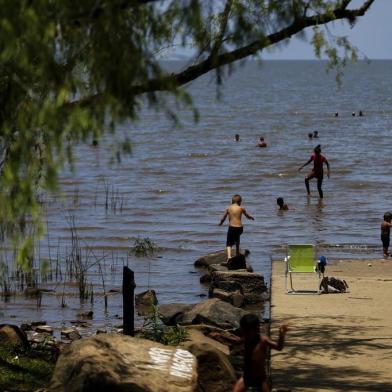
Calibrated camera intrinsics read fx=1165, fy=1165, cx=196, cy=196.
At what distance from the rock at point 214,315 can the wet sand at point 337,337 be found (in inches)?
22.7

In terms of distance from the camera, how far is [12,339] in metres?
14.8

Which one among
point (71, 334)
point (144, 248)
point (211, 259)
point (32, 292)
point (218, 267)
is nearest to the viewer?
point (71, 334)

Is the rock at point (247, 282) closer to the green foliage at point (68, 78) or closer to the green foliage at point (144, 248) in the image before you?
the green foliage at point (144, 248)

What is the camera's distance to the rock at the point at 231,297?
754 inches

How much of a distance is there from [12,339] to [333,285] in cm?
615

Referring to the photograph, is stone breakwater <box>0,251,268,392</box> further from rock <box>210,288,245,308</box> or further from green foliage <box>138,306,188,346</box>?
rock <box>210,288,245,308</box>

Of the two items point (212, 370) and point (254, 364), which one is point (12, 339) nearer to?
point (212, 370)

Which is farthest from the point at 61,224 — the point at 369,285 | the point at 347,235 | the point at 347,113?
the point at 347,113

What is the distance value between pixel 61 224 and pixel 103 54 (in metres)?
21.8

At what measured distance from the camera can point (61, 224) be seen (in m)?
30.9

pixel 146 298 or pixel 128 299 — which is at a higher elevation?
pixel 128 299

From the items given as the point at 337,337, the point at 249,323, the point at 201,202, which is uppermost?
the point at 201,202

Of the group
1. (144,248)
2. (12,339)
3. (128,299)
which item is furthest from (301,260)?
(144,248)

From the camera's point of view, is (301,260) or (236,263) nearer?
(301,260)
